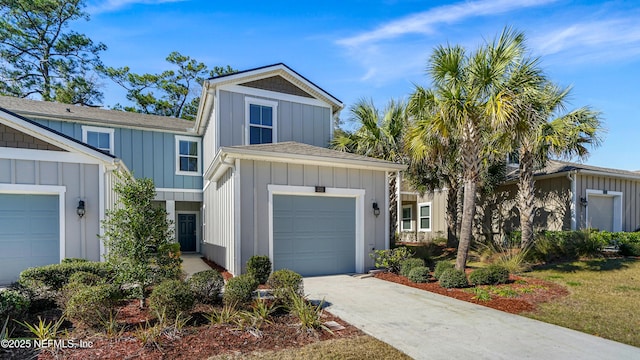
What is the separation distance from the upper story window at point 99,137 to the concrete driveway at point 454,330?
448 inches

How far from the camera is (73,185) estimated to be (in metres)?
8.42

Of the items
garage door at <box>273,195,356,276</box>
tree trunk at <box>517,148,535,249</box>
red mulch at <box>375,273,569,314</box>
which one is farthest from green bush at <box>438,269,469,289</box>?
tree trunk at <box>517,148,535,249</box>

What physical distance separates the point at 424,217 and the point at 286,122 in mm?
11815

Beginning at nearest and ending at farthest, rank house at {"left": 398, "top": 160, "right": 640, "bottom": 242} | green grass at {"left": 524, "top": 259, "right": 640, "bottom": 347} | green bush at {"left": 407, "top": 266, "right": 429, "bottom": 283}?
1. green grass at {"left": 524, "top": 259, "right": 640, "bottom": 347}
2. green bush at {"left": 407, "top": 266, "right": 429, "bottom": 283}
3. house at {"left": 398, "top": 160, "right": 640, "bottom": 242}

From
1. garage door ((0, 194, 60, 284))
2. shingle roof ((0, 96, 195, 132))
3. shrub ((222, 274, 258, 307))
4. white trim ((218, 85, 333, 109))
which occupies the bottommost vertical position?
shrub ((222, 274, 258, 307))

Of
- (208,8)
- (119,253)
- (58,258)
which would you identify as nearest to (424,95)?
(208,8)

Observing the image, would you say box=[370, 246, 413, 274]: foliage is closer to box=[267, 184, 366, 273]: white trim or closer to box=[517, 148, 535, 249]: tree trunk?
box=[267, 184, 366, 273]: white trim

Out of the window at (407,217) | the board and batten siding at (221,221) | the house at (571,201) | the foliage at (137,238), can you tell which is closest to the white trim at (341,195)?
the board and batten siding at (221,221)

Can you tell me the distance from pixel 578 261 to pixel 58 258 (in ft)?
49.8

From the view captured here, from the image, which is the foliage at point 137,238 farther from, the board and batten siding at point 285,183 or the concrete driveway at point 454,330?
the concrete driveway at point 454,330

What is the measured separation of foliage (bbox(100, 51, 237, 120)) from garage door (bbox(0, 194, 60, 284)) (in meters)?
20.2

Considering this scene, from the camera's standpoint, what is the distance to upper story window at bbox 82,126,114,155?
1333 centimetres

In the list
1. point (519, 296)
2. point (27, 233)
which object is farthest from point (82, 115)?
point (519, 296)

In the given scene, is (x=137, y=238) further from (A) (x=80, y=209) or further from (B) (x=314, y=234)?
(B) (x=314, y=234)
